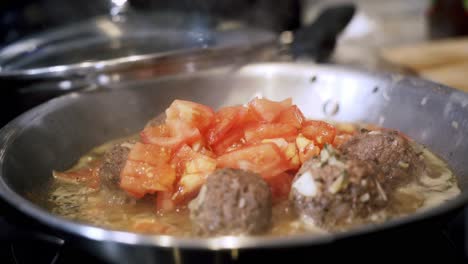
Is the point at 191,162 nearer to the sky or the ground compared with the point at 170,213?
nearer to the sky

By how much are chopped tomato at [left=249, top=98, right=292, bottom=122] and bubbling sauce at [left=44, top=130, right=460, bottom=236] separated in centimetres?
35

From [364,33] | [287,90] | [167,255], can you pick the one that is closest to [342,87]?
[287,90]

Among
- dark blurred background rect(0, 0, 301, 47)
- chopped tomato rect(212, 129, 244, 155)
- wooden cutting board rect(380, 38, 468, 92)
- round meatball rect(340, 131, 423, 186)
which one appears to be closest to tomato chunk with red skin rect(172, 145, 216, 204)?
chopped tomato rect(212, 129, 244, 155)

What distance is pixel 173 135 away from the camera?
1.55 meters

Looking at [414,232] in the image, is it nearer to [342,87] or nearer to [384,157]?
→ [384,157]

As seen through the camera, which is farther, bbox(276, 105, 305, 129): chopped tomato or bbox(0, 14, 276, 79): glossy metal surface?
bbox(0, 14, 276, 79): glossy metal surface

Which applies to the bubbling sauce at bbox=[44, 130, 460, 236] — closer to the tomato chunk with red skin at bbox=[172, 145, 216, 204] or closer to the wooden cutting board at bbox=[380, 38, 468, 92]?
the tomato chunk with red skin at bbox=[172, 145, 216, 204]

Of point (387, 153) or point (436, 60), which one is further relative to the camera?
point (436, 60)

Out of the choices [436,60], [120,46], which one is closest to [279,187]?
[120,46]

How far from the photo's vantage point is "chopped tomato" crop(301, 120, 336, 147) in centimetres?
154

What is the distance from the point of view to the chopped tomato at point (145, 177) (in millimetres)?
1421

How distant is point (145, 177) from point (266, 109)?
46 cm

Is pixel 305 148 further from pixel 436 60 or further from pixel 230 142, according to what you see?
pixel 436 60

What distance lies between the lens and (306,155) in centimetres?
148
